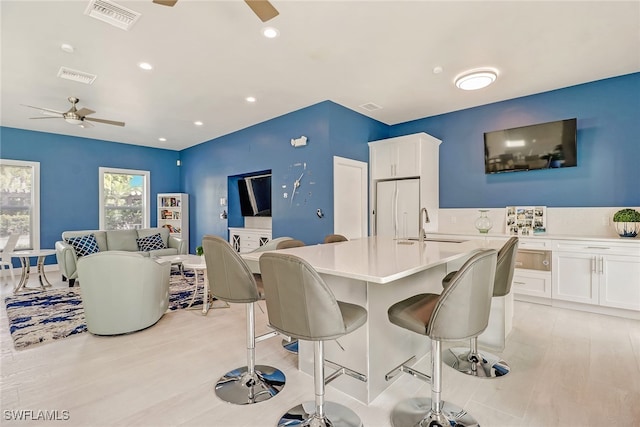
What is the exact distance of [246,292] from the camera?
1963mm

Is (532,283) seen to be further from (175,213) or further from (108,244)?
(175,213)

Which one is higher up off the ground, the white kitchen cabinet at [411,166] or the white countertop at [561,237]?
the white kitchen cabinet at [411,166]

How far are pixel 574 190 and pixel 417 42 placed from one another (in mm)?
3091

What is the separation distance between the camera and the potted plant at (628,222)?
356 centimetres

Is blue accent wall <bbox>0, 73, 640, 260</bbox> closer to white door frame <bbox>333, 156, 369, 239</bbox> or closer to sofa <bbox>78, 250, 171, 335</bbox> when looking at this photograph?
white door frame <bbox>333, 156, 369, 239</bbox>

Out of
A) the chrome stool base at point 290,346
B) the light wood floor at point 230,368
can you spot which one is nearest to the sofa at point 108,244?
the light wood floor at point 230,368

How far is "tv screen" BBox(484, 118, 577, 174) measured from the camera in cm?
414

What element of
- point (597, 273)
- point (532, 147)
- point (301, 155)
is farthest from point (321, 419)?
point (532, 147)

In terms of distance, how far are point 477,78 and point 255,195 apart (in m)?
4.51

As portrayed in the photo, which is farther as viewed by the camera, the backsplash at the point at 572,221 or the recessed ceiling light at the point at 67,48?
the backsplash at the point at 572,221

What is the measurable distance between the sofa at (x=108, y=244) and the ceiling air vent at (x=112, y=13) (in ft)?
12.2

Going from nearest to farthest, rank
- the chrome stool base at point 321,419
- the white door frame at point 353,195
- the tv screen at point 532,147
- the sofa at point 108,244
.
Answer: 1. the chrome stool base at point 321,419
2. the tv screen at point 532,147
3. the white door frame at point 353,195
4. the sofa at point 108,244

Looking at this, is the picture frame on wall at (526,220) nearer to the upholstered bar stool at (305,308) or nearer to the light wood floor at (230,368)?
the light wood floor at (230,368)

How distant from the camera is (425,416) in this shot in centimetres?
175
